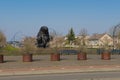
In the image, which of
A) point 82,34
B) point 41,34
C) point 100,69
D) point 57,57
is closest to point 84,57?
point 57,57

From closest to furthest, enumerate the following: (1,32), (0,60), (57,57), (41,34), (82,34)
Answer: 1. (0,60)
2. (57,57)
3. (41,34)
4. (1,32)
5. (82,34)

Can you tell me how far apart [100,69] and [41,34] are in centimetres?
5360

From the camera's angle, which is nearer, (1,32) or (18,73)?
(18,73)

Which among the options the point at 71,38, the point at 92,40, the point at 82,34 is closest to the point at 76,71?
the point at 82,34

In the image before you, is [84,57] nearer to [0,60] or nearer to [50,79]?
[0,60]

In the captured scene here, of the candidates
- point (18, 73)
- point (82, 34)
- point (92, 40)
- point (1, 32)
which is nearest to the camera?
point (18, 73)

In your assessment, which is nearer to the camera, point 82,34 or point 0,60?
point 0,60

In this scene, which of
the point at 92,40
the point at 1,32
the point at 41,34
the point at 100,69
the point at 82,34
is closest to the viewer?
the point at 100,69

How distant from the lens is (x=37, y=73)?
26.5m

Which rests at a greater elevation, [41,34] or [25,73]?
[41,34]

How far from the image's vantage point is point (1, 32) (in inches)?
3716

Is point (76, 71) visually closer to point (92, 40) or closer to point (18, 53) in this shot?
point (18, 53)

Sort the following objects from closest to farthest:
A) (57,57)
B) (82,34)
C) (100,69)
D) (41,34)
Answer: (100,69), (57,57), (41,34), (82,34)

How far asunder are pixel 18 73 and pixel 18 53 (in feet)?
110
